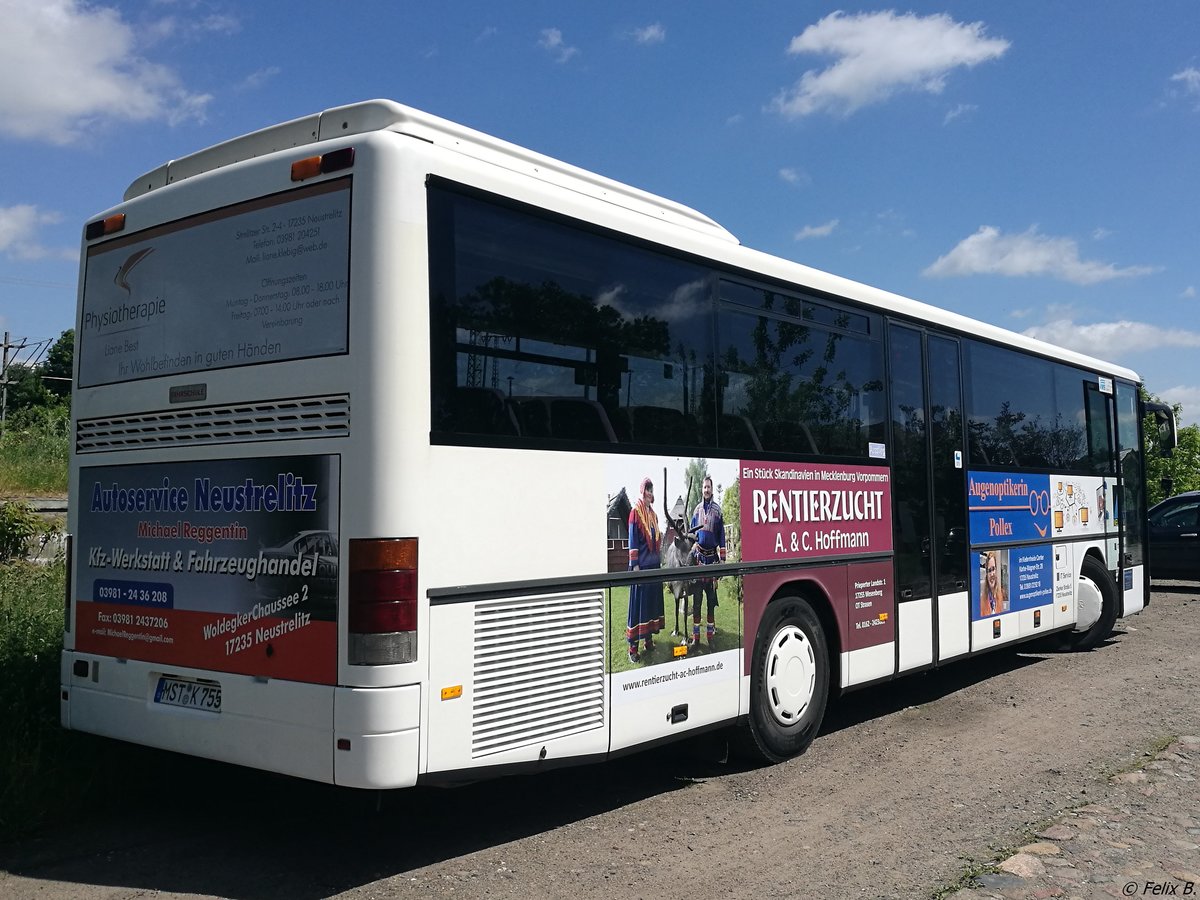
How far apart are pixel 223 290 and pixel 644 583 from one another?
8.92ft

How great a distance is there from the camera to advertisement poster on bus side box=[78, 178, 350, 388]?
4961 millimetres

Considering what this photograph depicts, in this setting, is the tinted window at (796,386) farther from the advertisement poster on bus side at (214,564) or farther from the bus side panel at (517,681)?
the advertisement poster on bus side at (214,564)

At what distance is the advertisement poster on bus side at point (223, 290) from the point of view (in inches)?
195

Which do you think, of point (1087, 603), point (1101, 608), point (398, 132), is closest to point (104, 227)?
point (398, 132)

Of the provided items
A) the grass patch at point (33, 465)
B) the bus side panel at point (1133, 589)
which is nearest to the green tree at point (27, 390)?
the grass patch at point (33, 465)

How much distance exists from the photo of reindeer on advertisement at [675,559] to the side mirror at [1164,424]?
9.97m

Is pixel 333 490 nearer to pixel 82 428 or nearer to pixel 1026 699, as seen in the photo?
pixel 82 428

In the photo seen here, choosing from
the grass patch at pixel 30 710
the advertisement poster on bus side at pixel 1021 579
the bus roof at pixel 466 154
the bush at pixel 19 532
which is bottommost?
the grass patch at pixel 30 710

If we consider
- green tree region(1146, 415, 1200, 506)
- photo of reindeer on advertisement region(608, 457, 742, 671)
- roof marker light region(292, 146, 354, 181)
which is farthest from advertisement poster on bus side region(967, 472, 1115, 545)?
green tree region(1146, 415, 1200, 506)

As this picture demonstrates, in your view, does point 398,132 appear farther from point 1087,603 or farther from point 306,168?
point 1087,603

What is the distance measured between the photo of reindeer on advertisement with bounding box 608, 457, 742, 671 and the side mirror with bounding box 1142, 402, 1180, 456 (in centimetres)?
997

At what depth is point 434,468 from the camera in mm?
4816

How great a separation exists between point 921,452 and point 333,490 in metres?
5.59

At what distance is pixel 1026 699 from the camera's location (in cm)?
928
